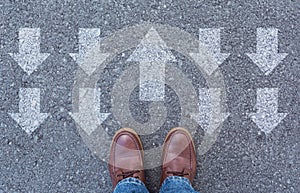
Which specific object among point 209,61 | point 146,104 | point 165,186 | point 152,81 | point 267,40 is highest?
point 267,40

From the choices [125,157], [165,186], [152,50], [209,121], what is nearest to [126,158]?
[125,157]

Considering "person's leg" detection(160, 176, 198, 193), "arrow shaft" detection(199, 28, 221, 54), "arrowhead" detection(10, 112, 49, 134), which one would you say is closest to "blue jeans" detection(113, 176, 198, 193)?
"person's leg" detection(160, 176, 198, 193)

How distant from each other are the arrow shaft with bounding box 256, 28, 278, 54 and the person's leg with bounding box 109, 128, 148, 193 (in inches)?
30.1

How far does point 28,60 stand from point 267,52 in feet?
3.95

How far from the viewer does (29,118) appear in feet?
5.85

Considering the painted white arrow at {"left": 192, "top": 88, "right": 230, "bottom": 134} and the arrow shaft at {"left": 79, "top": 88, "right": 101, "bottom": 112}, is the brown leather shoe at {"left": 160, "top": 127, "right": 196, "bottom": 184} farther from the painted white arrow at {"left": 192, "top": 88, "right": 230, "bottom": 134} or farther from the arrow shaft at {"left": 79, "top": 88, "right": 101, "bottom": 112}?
the arrow shaft at {"left": 79, "top": 88, "right": 101, "bottom": 112}

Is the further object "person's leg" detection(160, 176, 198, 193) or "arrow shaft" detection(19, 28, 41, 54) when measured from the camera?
"arrow shaft" detection(19, 28, 41, 54)

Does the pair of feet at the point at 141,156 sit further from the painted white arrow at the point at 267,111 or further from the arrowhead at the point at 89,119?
the painted white arrow at the point at 267,111

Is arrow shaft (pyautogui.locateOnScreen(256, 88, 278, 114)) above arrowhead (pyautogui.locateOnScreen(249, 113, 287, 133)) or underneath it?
above

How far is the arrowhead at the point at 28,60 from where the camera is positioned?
5.86 feet

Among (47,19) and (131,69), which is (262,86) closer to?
(131,69)

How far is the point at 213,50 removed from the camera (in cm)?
177

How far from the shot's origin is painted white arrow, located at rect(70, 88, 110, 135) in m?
1.78

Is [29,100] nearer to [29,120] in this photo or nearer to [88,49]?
[29,120]
